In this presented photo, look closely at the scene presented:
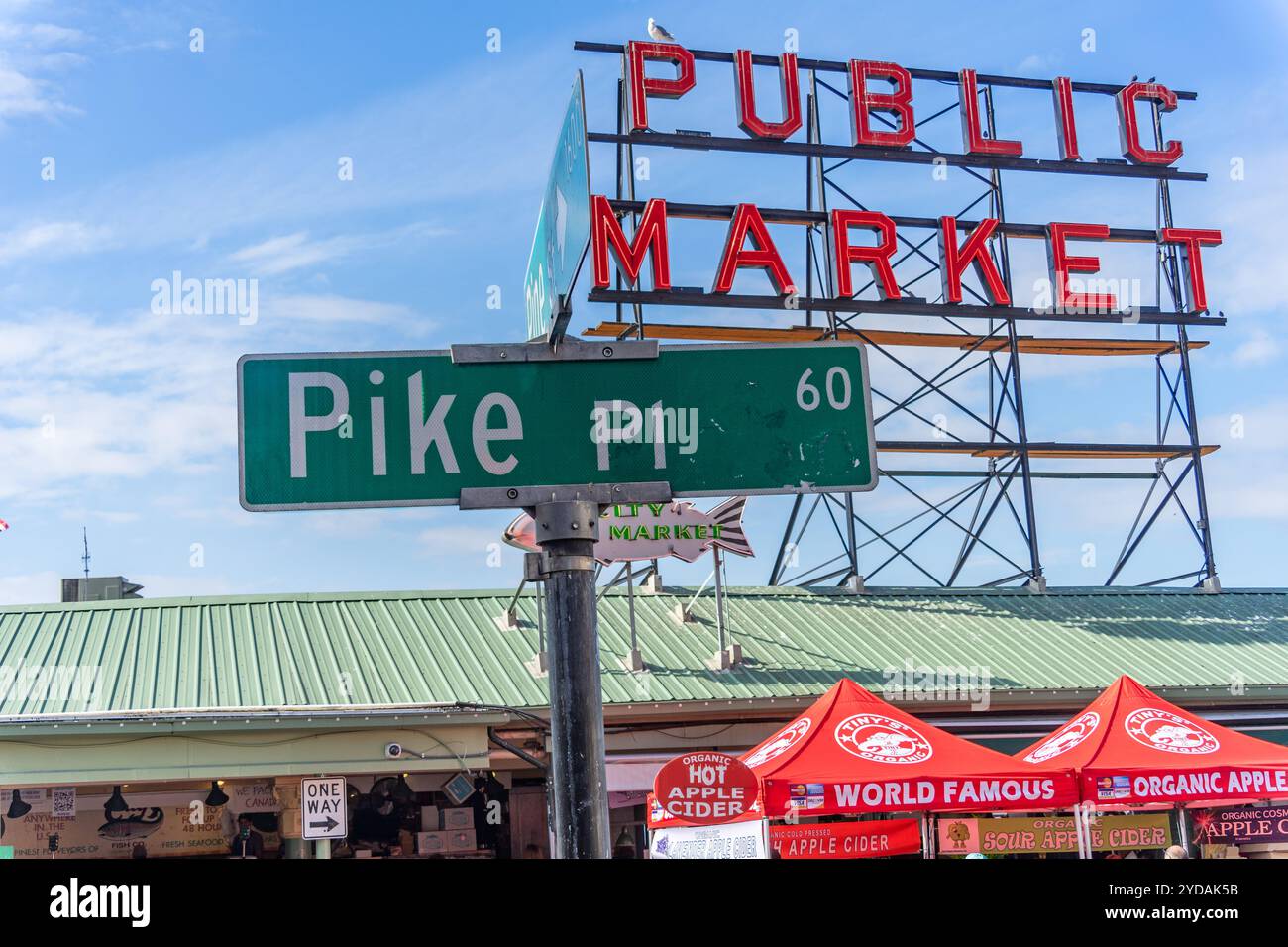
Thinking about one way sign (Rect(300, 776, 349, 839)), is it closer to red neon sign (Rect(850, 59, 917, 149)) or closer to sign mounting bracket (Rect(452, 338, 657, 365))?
sign mounting bracket (Rect(452, 338, 657, 365))

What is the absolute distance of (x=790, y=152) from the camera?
69.5ft

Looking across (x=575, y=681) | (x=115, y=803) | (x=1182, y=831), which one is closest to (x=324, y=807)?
(x=115, y=803)

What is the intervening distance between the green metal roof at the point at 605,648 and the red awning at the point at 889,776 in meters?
3.24

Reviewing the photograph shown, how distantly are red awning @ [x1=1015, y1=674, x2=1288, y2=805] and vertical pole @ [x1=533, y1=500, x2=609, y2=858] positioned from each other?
27.5ft

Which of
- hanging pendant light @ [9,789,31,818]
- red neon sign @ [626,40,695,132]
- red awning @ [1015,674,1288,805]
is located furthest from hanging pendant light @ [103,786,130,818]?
red neon sign @ [626,40,695,132]

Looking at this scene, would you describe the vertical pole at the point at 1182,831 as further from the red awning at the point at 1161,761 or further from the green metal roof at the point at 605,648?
the green metal roof at the point at 605,648

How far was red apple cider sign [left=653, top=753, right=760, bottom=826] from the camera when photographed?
9695mm

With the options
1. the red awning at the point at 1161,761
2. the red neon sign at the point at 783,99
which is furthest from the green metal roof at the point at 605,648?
the red neon sign at the point at 783,99

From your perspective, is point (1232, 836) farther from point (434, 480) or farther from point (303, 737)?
point (434, 480)

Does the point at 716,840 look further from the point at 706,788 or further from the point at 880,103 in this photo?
the point at 880,103

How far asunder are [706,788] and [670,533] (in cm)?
687

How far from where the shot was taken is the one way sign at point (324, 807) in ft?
43.9
